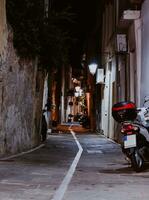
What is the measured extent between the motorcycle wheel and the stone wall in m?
4.27

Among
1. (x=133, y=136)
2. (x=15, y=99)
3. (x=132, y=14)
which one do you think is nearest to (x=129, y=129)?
(x=133, y=136)

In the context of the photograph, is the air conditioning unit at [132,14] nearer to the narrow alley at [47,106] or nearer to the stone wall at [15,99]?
the narrow alley at [47,106]

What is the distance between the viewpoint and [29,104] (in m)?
16.7

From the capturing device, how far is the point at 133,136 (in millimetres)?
10117

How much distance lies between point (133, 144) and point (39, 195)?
359 centimetres

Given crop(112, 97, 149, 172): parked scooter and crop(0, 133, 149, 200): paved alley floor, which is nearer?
crop(0, 133, 149, 200): paved alley floor

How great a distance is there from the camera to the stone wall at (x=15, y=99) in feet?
43.1

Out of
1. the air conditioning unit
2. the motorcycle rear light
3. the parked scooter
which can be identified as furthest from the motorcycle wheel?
the air conditioning unit

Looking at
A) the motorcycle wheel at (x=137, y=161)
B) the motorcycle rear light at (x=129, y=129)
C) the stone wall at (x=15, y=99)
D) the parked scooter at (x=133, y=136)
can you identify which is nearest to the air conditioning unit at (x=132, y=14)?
the stone wall at (x=15, y=99)

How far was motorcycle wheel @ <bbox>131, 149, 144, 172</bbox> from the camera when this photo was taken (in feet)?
33.2

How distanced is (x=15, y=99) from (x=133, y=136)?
5.43 metres

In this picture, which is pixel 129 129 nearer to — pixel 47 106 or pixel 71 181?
pixel 71 181

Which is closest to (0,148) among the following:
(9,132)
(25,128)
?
(9,132)

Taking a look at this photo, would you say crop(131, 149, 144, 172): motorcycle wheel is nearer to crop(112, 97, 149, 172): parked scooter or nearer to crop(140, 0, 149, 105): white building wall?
crop(112, 97, 149, 172): parked scooter
